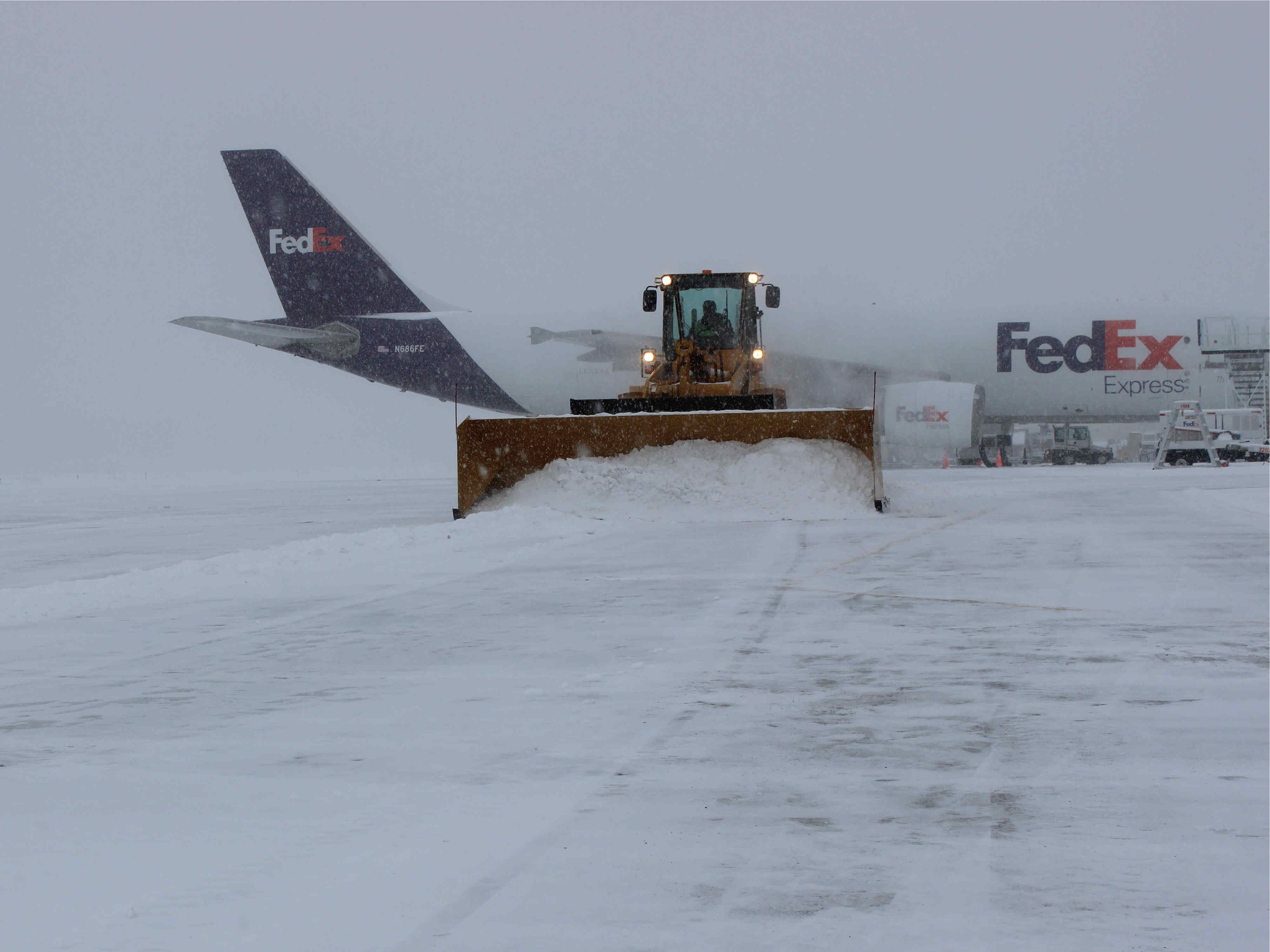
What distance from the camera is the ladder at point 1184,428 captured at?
2589cm

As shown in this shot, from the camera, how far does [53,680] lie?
482 cm

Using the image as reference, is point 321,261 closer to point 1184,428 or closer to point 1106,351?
point 1106,351

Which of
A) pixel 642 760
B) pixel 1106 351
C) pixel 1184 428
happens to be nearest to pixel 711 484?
pixel 642 760

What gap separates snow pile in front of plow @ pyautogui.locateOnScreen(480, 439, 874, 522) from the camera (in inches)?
526

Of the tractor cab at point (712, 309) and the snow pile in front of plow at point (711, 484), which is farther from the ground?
the tractor cab at point (712, 309)

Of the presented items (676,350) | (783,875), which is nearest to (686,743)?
(783,875)

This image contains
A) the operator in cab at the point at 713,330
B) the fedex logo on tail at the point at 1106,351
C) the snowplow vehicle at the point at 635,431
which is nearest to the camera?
the snowplow vehicle at the point at 635,431

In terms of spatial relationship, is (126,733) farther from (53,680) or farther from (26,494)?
(26,494)

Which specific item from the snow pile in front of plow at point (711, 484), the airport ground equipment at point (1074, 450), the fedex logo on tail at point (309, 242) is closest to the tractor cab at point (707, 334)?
the snow pile in front of plow at point (711, 484)

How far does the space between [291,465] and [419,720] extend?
61.9 m

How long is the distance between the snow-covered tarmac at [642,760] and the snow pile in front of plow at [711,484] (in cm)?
504

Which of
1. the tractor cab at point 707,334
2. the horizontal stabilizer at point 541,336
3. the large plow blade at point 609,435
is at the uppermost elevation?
the horizontal stabilizer at point 541,336

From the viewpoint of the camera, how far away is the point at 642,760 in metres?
3.43

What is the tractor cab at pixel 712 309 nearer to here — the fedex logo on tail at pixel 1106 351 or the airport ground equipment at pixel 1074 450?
the fedex logo on tail at pixel 1106 351
